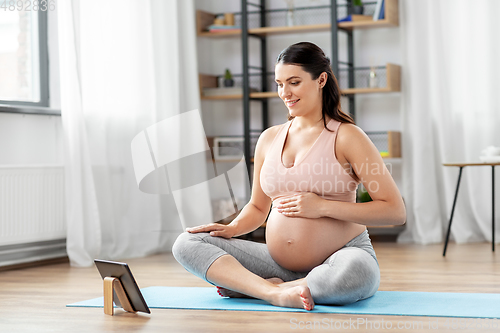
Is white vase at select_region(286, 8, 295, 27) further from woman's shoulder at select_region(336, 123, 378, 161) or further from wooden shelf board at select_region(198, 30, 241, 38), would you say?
woman's shoulder at select_region(336, 123, 378, 161)

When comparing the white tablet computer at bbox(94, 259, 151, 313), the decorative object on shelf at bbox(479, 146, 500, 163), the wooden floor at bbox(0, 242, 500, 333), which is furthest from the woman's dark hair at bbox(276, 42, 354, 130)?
the decorative object on shelf at bbox(479, 146, 500, 163)

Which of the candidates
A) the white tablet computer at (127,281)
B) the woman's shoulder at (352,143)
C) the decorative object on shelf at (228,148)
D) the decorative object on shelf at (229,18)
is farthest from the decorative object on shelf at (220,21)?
the white tablet computer at (127,281)

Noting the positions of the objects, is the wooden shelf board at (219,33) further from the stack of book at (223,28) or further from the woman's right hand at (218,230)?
the woman's right hand at (218,230)

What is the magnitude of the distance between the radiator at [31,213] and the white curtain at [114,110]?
13 centimetres

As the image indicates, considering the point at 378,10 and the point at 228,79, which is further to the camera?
the point at 228,79

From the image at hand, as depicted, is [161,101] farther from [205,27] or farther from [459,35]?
[459,35]

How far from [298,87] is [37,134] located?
2018 millimetres

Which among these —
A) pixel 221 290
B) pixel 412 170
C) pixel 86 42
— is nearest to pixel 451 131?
pixel 412 170

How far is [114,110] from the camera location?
3.69 meters

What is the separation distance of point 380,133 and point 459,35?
780 mm

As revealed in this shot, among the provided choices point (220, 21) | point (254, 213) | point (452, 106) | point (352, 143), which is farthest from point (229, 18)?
point (352, 143)

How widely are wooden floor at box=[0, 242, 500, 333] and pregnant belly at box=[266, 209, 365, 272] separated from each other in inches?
8.5

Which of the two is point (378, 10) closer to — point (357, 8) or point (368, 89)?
point (357, 8)

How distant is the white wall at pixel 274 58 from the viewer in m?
4.39
